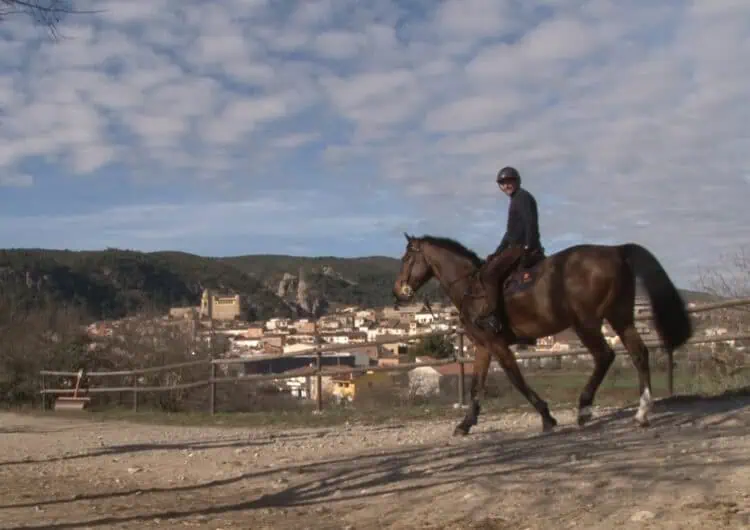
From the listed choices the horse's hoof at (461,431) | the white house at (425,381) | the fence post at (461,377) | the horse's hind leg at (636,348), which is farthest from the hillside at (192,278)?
the horse's hind leg at (636,348)

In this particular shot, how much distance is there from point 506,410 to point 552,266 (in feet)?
12.6

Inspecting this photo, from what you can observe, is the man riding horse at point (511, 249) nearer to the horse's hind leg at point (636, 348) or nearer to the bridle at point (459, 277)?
the bridle at point (459, 277)

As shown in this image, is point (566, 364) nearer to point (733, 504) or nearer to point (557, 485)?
point (557, 485)

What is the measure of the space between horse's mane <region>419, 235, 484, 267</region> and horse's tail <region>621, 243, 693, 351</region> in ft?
5.55

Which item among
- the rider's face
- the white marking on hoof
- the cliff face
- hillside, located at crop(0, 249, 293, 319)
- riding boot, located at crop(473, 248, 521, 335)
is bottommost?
the white marking on hoof

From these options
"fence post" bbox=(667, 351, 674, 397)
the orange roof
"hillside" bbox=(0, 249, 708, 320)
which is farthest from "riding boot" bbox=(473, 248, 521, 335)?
"hillside" bbox=(0, 249, 708, 320)

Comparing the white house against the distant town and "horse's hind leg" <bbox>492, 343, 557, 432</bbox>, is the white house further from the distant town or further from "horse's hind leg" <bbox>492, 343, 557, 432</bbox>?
"horse's hind leg" <bbox>492, 343, 557, 432</bbox>

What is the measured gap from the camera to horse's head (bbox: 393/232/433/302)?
33.5ft

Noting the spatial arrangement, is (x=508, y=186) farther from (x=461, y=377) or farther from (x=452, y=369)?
(x=452, y=369)

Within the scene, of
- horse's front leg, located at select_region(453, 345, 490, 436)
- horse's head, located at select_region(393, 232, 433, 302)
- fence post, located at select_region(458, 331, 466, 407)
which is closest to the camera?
horse's front leg, located at select_region(453, 345, 490, 436)

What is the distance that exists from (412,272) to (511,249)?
1.56m

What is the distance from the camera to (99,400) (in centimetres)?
2294

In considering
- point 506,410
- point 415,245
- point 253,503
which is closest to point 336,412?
point 506,410

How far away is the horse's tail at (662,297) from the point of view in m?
8.74
